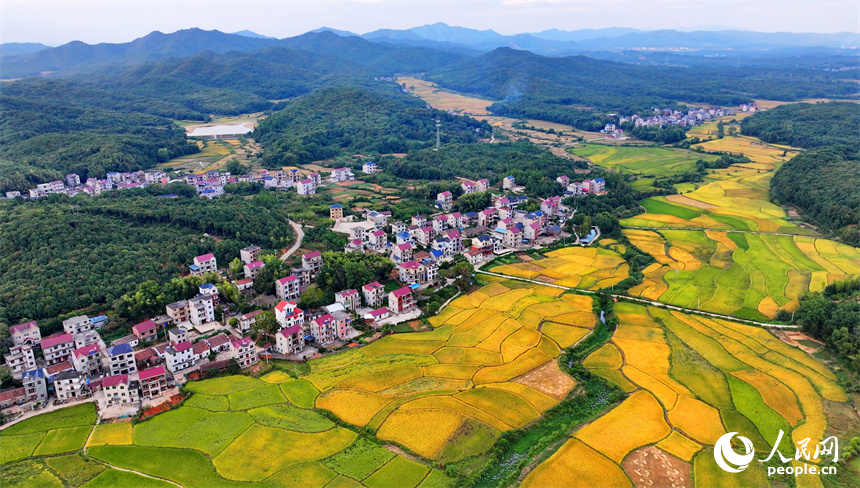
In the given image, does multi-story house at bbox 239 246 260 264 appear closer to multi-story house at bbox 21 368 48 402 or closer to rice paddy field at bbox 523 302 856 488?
multi-story house at bbox 21 368 48 402

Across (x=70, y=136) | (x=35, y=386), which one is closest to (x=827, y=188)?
(x=35, y=386)

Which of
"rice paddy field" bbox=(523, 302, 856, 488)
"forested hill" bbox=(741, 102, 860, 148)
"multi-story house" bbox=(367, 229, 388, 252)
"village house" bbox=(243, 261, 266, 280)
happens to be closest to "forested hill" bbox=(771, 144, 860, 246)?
"forested hill" bbox=(741, 102, 860, 148)

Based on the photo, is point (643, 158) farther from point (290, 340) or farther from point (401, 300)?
point (290, 340)

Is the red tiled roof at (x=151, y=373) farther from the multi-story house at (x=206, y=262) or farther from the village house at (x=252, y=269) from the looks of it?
the multi-story house at (x=206, y=262)

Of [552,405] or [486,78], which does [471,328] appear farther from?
[486,78]

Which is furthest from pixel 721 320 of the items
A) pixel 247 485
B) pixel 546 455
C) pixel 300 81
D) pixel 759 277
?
pixel 300 81

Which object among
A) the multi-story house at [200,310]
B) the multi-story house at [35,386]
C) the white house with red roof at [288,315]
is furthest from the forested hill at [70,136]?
A: the white house with red roof at [288,315]
